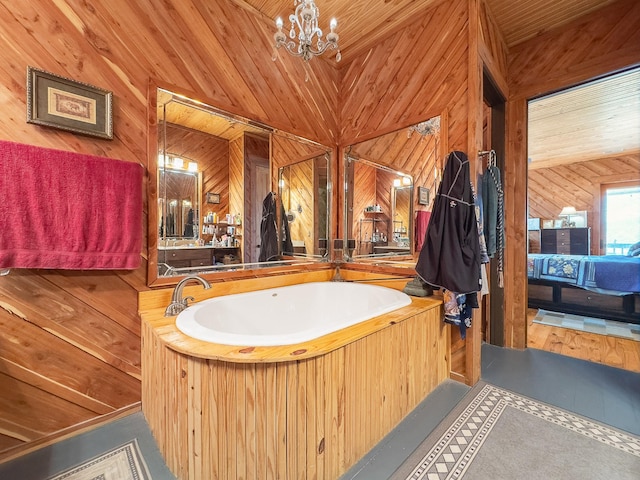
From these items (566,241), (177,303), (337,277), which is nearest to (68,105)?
(177,303)

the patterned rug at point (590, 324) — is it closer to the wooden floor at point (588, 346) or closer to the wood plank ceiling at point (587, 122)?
the wooden floor at point (588, 346)

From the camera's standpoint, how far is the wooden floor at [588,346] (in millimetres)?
2283

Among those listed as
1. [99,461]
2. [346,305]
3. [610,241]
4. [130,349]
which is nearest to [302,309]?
[346,305]

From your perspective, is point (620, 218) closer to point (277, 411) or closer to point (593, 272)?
point (593, 272)

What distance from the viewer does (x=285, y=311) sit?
2154mm

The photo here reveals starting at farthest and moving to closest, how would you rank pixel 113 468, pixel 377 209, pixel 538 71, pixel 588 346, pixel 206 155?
pixel 377 209 < pixel 588 346 < pixel 538 71 < pixel 206 155 < pixel 113 468

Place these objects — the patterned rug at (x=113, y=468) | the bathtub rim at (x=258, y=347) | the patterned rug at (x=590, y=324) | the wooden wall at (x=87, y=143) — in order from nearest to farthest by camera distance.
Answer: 1. the bathtub rim at (x=258, y=347)
2. the patterned rug at (x=113, y=468)
3. the wooden wall at (x=87, y=143)
4. the patterned rug at (x=590, y=324)

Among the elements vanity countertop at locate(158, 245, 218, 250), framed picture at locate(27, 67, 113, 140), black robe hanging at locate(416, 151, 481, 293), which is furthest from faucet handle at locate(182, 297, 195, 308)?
black robe hanging at locate(416, 151, 481, 293)

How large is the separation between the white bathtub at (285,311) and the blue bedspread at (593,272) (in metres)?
2.46

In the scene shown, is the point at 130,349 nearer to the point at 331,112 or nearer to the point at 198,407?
the point at 198,407

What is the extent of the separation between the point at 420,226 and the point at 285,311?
53.6 inches

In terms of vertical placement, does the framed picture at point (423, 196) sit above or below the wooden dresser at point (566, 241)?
above

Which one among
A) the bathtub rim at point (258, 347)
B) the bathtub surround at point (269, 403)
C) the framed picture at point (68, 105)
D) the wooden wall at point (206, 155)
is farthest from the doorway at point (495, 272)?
the framed picture at point (68, 105)

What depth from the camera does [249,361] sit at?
96 cm
